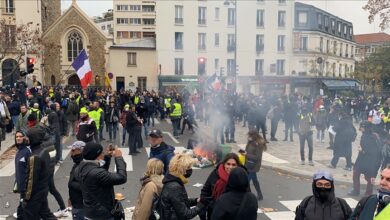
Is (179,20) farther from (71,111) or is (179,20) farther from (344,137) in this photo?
(344,137)

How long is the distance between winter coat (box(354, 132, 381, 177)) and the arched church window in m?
39.3

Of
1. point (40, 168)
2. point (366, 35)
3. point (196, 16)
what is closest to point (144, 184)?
point (40, 168)

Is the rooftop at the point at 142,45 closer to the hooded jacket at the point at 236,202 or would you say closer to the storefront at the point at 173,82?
the storefront at the point at 173,82

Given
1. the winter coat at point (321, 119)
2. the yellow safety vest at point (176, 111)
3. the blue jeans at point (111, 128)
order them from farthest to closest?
the yellow safety vest at point (176, 111) < the winter coat at point (321, 119) < the blue jeans at point (111, 128)

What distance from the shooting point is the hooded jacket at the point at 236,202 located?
12.4ft

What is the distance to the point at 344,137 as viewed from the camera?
34.1 ft

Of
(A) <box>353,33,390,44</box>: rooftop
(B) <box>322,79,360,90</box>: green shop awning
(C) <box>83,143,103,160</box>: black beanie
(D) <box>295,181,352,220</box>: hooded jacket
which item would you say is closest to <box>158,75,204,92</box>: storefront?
(B) <box>322,79,360,90</box>: green shop awning

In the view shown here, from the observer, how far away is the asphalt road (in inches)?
293

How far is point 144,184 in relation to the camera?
4.46m

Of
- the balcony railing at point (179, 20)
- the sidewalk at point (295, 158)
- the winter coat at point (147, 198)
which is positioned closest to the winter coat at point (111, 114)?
the sidewalk at point (295, 158)

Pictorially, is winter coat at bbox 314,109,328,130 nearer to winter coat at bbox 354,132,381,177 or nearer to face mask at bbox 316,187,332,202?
winter coat at bbox 354,132,381,177

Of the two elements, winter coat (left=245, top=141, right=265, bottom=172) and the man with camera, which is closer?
the man with camera

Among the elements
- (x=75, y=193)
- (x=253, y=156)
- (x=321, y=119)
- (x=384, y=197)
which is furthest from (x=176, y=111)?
(x=384, y=197)

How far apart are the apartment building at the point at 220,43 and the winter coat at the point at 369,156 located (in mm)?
21693
